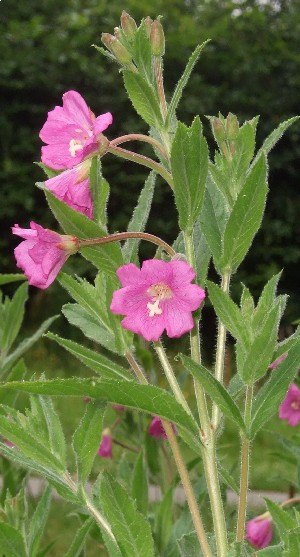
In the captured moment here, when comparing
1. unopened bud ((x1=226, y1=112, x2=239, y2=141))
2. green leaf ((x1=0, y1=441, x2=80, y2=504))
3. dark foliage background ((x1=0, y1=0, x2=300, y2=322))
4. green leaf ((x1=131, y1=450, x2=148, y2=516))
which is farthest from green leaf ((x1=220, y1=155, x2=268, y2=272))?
dark foliage background ((x1=0, y1=0, x2=300, y2=322))

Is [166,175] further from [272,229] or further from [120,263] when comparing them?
[272,229]

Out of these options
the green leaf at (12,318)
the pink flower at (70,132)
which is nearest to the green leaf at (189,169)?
the pink flower at (70,132)

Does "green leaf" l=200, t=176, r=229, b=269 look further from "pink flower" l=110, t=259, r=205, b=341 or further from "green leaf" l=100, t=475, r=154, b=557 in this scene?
"green leaf" l=100, t=475, r=154, b=557

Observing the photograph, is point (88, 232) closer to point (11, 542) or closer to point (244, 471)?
point (244, 471)

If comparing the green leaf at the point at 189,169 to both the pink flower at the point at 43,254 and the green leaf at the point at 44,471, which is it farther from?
the green leaf at the point at 44,471

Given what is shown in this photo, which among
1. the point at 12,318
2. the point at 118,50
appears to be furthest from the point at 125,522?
the point at 12,318

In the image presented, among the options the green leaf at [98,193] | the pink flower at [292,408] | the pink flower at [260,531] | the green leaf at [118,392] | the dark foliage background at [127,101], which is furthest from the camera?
the dark foliage background at [127,101]
